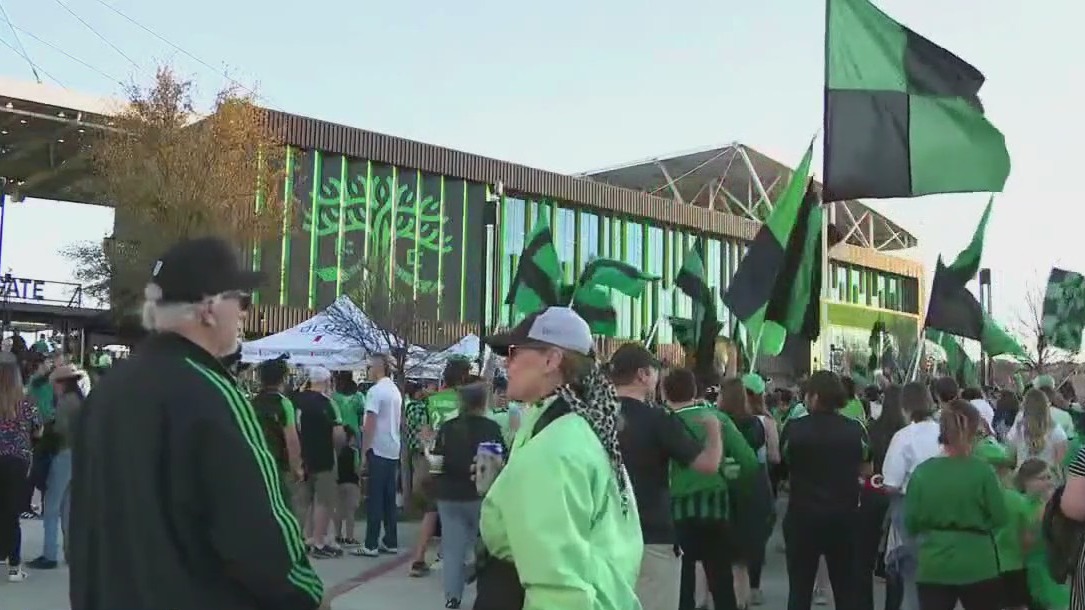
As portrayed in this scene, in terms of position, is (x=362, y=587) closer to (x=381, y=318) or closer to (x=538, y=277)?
(x=538, y=277)

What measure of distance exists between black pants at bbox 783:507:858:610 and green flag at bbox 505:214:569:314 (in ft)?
37.0

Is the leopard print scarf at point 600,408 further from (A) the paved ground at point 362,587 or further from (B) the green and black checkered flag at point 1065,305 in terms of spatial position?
(B) the green and black checkered flag at point 1065,305

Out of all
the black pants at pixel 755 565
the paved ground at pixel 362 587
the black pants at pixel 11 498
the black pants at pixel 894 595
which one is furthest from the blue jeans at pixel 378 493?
the black pants at pixel 894 595

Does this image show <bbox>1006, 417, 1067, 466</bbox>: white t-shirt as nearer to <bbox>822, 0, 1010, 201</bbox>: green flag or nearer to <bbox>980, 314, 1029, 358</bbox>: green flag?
<bbox>822, 0, 1010, 201</bbox>: green flag

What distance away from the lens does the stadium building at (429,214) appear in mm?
38094

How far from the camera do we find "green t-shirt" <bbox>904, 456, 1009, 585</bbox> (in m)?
5.55

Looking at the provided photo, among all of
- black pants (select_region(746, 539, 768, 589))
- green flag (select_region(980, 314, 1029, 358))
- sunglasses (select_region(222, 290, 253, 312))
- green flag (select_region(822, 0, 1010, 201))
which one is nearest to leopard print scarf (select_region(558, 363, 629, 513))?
sunglasses (select_region(222, 290, 253, 312))

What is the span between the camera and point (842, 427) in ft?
21.9

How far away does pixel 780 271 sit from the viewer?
10.8m

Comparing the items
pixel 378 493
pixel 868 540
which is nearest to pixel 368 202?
pixel 378 493

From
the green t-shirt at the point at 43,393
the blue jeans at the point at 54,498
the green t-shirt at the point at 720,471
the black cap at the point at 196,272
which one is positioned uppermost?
the black cap at the point at 196,272

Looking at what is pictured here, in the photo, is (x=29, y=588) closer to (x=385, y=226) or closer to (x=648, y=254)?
(x=385, y=226)

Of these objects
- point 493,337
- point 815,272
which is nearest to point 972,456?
point 493,337

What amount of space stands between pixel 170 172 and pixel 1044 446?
25.9 meters
